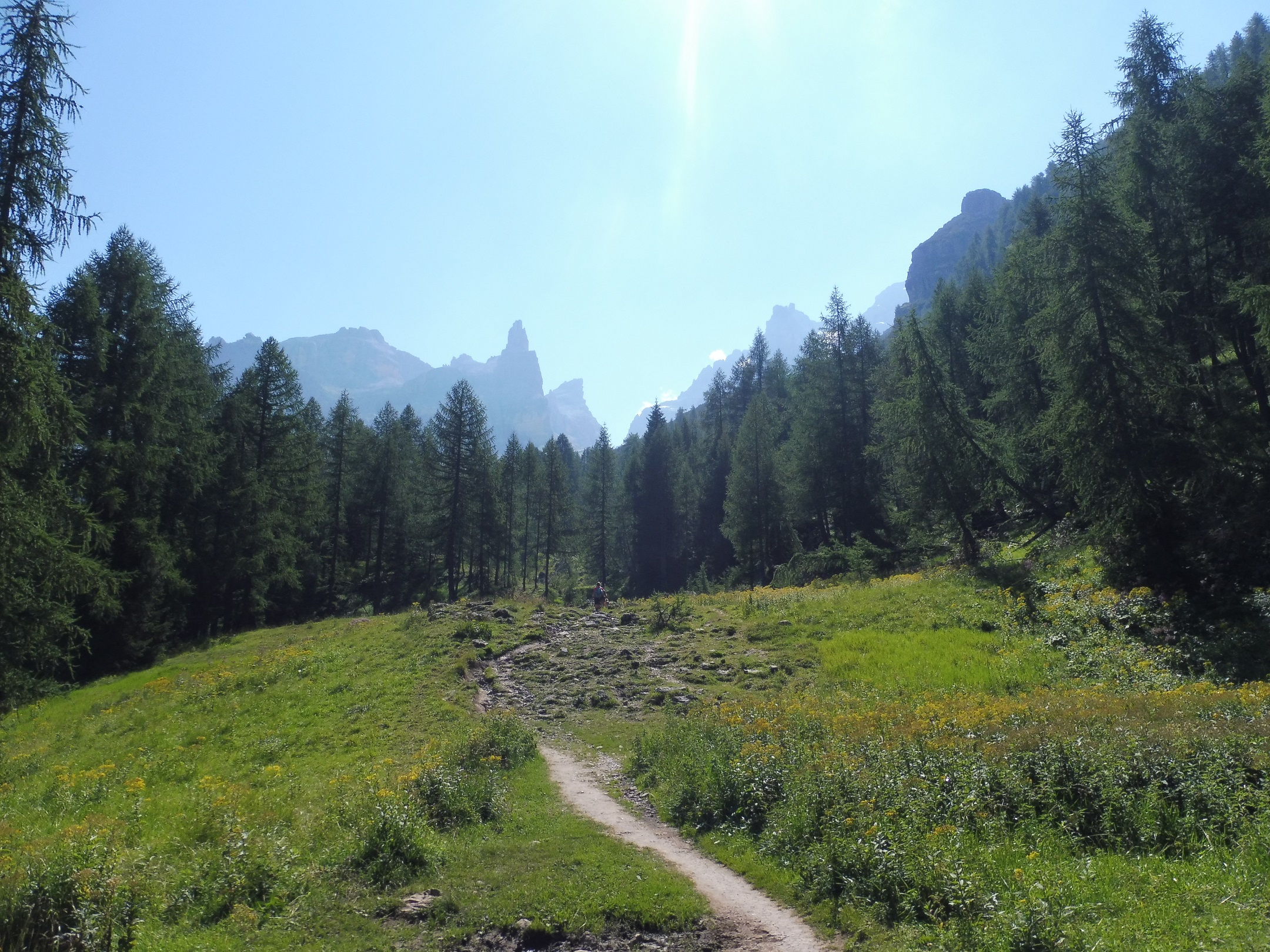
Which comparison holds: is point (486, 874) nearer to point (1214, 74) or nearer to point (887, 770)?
point (887, 770)

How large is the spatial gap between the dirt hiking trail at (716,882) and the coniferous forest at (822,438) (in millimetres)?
13102

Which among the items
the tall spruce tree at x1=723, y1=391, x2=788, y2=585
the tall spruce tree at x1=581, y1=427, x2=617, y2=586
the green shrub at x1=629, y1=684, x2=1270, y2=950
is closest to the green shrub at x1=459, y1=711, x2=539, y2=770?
the green shrub at x1=629, y1=684, x2=1270, y2=950

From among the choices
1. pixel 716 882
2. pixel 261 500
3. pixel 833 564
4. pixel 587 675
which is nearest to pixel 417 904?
pixel 716 882

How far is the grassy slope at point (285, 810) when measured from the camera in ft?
25.3

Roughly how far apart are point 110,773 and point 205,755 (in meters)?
2.16

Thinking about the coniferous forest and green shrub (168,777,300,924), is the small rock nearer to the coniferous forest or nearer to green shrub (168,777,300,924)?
green shrub (168,777,300,924)

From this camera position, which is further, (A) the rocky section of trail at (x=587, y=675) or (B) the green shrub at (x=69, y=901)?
(A) the rocky section of trail at (x=587, y=675)

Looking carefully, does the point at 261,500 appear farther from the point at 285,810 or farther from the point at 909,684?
the point at 909,684

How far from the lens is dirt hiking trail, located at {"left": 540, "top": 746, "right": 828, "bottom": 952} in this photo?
720 centimetres

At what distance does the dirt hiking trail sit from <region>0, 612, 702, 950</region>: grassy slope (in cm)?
42

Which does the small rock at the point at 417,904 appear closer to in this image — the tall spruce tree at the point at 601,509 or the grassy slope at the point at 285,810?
the grassy slope at the point at 285,810

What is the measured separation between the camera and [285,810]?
10812 mm

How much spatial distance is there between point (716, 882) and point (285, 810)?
7052 millimetres

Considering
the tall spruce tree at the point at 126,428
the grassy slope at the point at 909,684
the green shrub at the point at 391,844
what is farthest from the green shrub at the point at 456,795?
the tall spruce tree at the point at 126,428
